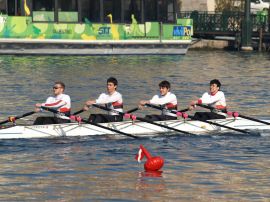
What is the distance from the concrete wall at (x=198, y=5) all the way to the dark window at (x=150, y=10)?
1744cm

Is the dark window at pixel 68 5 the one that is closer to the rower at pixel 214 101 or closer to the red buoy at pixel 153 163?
the rower at pixel 214 101

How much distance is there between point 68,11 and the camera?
5684 cm

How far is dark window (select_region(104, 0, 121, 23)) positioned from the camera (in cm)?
5797

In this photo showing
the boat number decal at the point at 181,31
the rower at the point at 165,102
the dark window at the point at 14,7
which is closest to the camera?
the rower at the point at 165,102

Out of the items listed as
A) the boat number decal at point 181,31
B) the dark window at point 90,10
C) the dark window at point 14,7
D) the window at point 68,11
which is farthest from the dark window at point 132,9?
the dark window at point 14,7

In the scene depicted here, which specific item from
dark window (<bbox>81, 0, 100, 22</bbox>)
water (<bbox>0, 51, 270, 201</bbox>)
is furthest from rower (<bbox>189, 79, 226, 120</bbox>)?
dark window (<bbox>81, 0, 100, 22</bbox>)

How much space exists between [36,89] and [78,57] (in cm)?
1608

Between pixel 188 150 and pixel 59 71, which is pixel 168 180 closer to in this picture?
pixel 188 150

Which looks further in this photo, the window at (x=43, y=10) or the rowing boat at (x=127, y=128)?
the window at (x=43, y=10)

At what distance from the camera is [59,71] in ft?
161

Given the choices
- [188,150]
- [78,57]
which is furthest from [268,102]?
[78,57]

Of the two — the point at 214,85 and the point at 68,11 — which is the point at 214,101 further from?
the point at 68,11

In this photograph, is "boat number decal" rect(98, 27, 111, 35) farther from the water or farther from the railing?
the water

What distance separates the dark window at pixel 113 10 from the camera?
2282 inches
